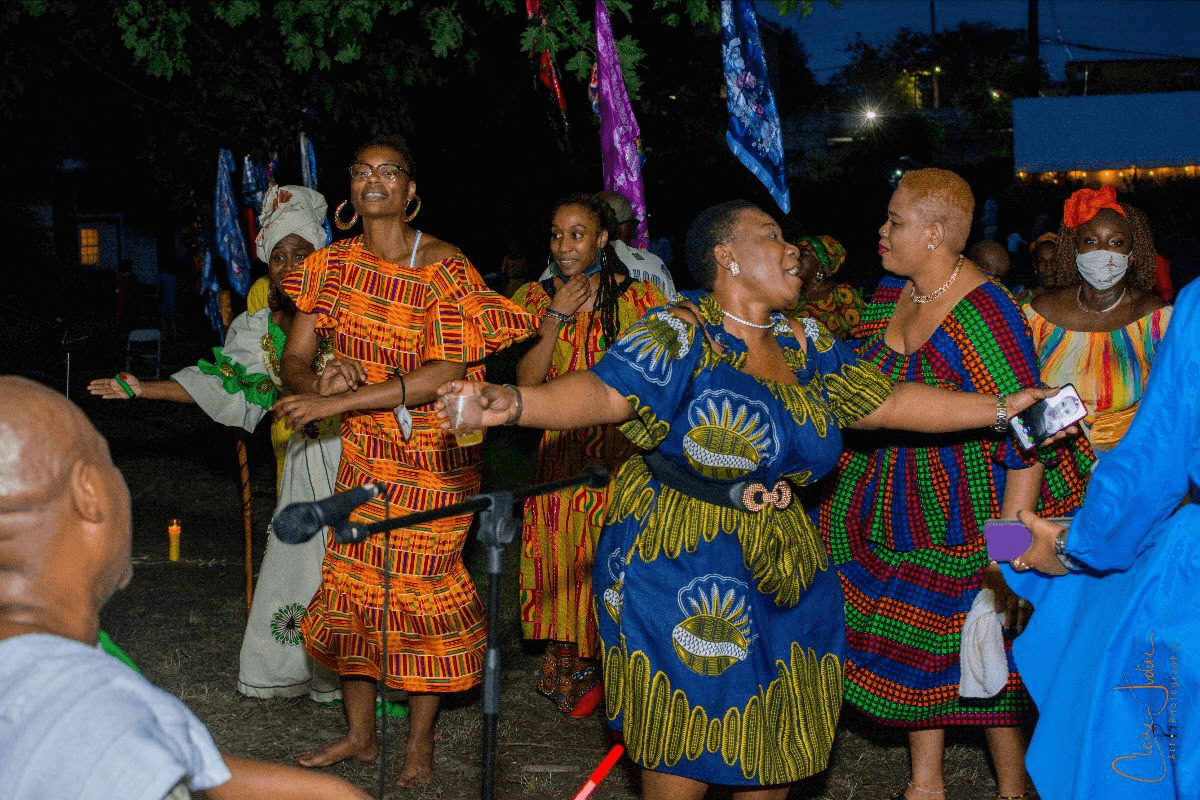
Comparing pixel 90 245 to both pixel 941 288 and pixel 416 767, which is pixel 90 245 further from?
pixel 941 288

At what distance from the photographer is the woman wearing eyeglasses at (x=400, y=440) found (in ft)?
16.2

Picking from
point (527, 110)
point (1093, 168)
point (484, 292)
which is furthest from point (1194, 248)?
point (484, 292)

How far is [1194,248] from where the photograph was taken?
26062mm

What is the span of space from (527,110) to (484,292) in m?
13.0

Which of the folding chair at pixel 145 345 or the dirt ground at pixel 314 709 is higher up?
the folding chair at pixel 145 345

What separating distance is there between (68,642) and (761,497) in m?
2.36

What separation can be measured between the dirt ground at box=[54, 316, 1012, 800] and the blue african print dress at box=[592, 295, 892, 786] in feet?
2.53

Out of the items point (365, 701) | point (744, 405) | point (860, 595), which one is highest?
point (744, 405)

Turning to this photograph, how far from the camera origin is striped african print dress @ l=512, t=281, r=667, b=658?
602cm

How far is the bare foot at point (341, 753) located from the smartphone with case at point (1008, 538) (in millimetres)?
2726

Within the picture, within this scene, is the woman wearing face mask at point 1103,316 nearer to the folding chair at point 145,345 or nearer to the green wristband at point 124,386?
the green wristband at point 124,386

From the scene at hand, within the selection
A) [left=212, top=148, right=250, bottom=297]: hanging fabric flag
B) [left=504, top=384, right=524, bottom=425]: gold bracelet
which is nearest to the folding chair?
[left=212, top=148, right=250, bottom=297]: hanging fabric flag

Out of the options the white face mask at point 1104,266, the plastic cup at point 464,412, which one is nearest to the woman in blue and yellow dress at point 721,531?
the plastic cup at point 464,412

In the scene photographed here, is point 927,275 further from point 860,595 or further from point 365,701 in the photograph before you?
point 365,701
